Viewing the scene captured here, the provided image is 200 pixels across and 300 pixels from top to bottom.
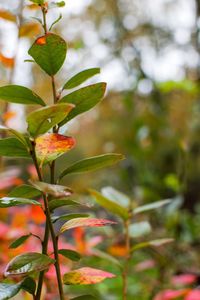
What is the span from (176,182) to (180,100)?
311 cm

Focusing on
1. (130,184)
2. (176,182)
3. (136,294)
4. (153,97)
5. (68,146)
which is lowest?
(136,294)

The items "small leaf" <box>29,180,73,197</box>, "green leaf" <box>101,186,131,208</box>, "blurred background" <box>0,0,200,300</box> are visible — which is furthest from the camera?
"blurred background" <box>0,0,200,300</box>

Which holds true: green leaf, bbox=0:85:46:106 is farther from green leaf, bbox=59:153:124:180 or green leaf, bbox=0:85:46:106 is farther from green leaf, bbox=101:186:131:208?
green leaf, bbox=101:186:131:208

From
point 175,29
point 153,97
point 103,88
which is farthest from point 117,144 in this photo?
point 103,88

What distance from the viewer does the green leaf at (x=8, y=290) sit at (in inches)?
13.3

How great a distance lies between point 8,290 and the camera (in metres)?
0.35

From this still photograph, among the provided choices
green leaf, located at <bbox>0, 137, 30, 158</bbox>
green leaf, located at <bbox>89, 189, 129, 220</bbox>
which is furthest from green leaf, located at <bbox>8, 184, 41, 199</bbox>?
green leaf, located at <bbox>89, 189, 129, 220</bbox>

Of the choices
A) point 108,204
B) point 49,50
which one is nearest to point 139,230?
point 108,204

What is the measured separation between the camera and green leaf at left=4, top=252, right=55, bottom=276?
0.33 meters

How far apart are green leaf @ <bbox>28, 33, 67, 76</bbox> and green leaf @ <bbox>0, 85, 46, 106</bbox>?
0.09 feet

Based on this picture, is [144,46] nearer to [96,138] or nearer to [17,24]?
[96,138]

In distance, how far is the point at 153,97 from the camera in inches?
133

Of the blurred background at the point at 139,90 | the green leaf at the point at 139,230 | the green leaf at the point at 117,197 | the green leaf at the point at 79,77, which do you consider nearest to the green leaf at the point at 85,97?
the green leaf at the point at 79,77

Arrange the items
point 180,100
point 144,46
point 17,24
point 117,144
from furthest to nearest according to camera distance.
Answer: point 180,100 → point 144,46 → point 117,144 → point 17,24
